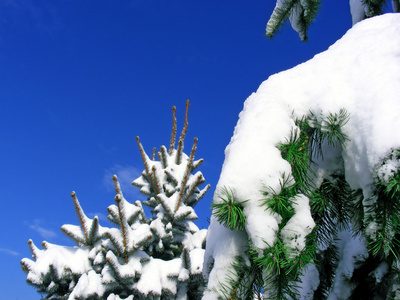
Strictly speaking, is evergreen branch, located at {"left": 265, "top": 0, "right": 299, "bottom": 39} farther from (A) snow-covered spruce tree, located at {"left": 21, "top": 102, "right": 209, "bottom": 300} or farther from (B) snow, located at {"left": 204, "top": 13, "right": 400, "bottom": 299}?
(A) snow-covered spruce tree, located at {"left": 21, "top": 102, "right": 209, "bottom": 300}

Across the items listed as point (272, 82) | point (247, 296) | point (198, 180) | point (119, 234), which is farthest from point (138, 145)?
point (247, 296)

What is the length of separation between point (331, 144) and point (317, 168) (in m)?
0.14

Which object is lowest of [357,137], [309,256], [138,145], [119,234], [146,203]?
[309,256]

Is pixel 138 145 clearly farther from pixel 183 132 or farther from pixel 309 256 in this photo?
pixel 309 256

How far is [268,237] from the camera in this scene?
113 centimetres

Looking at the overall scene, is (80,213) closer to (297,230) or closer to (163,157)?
(163,157)

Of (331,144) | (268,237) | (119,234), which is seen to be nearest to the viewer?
(268,237)

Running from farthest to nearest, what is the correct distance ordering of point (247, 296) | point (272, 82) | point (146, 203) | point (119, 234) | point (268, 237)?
point (146, 203)
point (119, 234)
point (272, 82)
point (247, 296)
point (268, 237)

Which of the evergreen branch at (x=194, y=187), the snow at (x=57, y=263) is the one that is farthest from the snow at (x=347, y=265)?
the snow at (x=57, y=263)

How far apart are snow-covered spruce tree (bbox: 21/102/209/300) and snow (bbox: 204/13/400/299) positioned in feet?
8.26

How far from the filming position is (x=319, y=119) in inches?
57.6

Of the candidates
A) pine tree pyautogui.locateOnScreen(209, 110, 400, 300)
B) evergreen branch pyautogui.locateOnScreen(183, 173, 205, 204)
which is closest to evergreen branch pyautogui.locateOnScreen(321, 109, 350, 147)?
pine tree pyautogui.locateOnScreen(209, 110, 400, 300)

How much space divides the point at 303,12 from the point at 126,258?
11.1 feet

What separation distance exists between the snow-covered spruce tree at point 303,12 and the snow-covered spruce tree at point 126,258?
7.26ft
